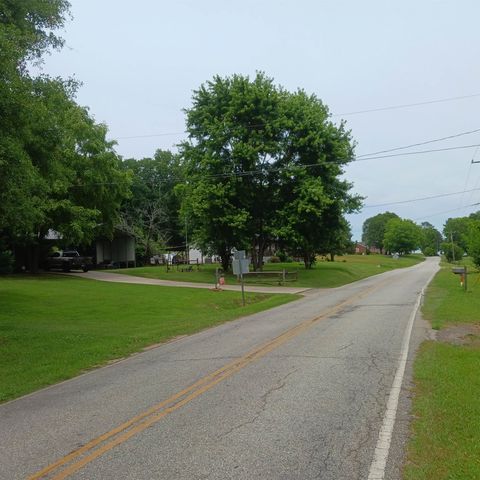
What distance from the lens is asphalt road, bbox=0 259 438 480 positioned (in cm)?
515

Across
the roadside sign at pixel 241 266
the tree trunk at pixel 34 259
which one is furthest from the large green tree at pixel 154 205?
the roadside sign at pixel 241 266

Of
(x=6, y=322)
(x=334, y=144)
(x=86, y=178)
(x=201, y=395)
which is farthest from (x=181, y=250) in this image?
(x=201, y=395)

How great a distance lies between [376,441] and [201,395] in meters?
2.93

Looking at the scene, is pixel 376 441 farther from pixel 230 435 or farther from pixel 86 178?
pixel 86 178

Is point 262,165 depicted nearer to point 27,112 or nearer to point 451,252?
point 27,112

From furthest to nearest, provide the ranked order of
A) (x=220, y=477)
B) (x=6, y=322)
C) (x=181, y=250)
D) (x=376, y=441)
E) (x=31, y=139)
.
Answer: (x=181, y=250), (x=6, y=322), (x=31, y=139), (x=376, y=441), (x=220, y=477)

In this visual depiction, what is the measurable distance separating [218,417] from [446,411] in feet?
9.12

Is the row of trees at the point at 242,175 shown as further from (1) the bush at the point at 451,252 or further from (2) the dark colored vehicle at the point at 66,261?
(1) the bush at the point at 451,252

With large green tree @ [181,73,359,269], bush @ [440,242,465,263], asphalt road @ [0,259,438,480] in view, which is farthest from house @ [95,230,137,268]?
bush @ [440,242,465,263]

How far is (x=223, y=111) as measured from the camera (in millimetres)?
41031

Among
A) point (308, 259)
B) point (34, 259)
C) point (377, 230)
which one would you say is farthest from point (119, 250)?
point (377, 230)

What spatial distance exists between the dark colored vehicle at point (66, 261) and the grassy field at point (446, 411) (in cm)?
3595

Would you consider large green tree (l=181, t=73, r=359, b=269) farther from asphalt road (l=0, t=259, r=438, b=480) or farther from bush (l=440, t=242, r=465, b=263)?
bush (l=440, t=242, r=465, b=263)

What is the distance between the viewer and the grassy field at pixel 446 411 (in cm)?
497
